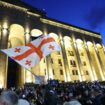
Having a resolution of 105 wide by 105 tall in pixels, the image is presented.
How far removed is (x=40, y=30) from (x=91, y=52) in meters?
17.3

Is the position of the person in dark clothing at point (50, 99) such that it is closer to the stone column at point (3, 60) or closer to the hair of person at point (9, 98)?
the hair of person at point (9, 98)

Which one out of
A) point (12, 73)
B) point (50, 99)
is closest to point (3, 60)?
point (12, 73)

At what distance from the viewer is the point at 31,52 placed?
8578mm

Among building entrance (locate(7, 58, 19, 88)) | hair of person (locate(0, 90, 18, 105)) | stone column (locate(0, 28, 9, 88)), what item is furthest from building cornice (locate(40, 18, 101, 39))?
hair of person (locate(0, 90, 18, 105))

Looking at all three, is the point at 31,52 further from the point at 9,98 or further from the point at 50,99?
the point at 9,98

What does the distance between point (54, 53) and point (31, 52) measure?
32.8 m

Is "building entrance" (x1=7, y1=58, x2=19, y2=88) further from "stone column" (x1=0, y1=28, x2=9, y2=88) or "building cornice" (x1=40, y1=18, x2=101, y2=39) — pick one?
"building cornice" (x1=40, y1=18, x2=101, y2=39)

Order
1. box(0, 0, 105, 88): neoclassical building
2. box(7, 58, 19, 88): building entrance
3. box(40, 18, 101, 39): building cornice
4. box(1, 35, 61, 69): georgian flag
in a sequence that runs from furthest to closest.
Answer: box(40, 18, 101, 39): building cornice, box(7, 58, 19, 88): building entrance, box(0, 0, 105, 88): neoclassical building, box(1, 35, 61, 69): georgian flag

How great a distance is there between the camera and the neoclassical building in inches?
1323

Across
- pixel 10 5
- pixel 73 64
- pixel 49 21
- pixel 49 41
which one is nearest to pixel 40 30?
pixel 49 21

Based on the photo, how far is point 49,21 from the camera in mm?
42688

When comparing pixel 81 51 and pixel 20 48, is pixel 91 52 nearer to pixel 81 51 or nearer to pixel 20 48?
pixel 81 51

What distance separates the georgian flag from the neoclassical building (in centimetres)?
1902

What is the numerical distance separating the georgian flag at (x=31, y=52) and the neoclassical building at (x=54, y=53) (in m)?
19.0
